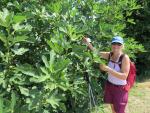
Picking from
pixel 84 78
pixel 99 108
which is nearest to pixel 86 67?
pixel 84 78

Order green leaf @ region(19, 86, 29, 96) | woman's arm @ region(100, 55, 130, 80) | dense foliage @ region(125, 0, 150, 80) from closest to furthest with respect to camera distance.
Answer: green leaf @ region(19, 86, 29, 96) → woman's arm @ region(100, 55, 130, 80) → dense foliage @ region(125, 0, 150, 80)

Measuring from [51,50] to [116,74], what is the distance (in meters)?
1.06

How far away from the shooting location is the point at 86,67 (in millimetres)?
5258

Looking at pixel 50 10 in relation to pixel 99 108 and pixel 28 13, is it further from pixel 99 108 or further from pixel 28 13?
pixel 99 108

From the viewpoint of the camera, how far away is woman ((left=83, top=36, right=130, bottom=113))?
528 cm

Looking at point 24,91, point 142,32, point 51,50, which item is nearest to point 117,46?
point 51,50

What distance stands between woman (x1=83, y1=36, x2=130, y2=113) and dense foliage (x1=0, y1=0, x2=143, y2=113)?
163mm

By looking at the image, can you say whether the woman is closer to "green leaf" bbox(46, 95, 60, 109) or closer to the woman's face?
the woman's face

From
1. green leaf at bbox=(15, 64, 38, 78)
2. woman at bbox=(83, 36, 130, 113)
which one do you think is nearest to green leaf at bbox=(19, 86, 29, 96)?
green leaf at bbox=(15, 64, 38, 78)

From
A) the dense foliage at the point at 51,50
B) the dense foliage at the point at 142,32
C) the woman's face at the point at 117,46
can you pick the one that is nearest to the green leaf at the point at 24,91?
the dense foliage at the point at 51,50

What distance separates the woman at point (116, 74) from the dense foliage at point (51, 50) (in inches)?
6.4

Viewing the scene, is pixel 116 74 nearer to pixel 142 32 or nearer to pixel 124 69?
pixel 124 69

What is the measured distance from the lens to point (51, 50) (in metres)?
4.66

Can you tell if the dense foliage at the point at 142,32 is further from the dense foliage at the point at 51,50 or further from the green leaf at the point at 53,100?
the green leaf at the point at 53,100
